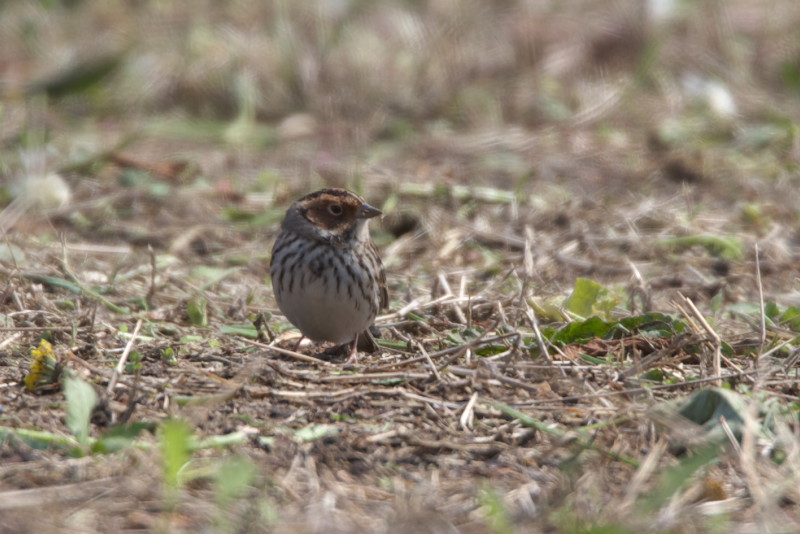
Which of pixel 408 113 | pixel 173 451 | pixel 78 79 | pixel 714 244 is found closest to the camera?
pixel 173 451

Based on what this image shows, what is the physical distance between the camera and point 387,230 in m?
6.39

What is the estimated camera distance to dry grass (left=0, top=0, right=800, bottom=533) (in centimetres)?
310

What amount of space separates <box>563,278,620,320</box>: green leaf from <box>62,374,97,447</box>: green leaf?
204 centimetres

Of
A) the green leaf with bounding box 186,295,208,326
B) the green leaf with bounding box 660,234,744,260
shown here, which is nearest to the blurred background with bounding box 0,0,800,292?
the green leaf with bounding box 660,234,744,260

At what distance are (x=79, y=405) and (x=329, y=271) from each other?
133cm

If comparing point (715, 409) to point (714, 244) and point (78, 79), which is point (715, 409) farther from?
point (78, 79)

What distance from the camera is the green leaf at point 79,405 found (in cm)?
327

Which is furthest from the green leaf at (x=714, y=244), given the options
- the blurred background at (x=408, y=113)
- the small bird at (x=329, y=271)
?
the small bird at (x=329, y=271)

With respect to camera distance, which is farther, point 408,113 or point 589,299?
point 408,113

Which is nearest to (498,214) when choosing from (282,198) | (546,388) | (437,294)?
(282,198)

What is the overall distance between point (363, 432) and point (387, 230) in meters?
2.98

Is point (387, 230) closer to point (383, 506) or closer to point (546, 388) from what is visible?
point (546, 388)

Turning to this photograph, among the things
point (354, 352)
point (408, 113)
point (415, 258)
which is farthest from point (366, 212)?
point (408, 113)

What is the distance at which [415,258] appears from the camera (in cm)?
608
